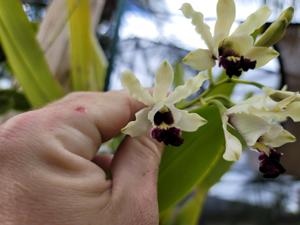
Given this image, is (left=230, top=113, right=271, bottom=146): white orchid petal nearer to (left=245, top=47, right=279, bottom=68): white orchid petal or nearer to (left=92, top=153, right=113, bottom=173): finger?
(left=245, top=47, right=279, bottom=68): white orchid petal

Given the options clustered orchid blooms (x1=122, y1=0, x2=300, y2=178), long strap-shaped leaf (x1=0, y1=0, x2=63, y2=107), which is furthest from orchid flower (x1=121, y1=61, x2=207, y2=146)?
long strap-shaped leaf (x1=0, y1=0, x2=63, y2=107)

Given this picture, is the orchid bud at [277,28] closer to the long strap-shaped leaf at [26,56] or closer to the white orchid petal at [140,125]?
the white orchid petal at [140,125]

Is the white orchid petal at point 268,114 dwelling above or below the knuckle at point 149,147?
above

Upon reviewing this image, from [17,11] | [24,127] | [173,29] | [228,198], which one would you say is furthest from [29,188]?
[228,198]

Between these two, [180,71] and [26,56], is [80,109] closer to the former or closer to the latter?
[26,56]

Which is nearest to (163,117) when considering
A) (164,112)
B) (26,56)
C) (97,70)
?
(164,112)

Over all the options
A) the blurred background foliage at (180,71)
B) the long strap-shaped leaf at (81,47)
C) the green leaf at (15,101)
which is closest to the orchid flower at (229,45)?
the blurred background foliage at (180,71)
